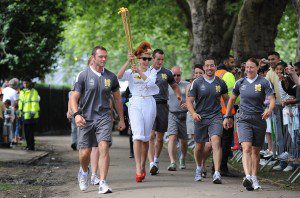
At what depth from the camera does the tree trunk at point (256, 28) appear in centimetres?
2406

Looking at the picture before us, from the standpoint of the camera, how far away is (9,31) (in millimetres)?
30891

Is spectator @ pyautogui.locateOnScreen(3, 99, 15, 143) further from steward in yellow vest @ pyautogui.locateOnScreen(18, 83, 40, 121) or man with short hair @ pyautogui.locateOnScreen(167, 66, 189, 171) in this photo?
man with short hair @ pyautogui.locateOnScreen(167, 66, 189, 171)

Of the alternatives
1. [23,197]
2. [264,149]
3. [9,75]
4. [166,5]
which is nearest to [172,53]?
[166,5]

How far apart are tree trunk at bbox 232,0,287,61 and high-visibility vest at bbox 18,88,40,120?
5738mm

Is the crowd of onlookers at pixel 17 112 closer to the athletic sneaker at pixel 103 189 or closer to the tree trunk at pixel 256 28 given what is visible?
the tree trunk at pixel 256 28

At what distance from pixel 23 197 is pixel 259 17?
12959 millimetres

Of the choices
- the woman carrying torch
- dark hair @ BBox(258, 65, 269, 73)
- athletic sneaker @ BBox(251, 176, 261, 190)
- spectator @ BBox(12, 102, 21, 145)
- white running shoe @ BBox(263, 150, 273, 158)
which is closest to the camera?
athletic sneaker @ BBox(251, 176, 261, 190)

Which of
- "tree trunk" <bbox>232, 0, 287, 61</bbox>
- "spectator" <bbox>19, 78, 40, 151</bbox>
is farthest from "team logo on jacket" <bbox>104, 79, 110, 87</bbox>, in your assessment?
"tree trunk" <bbox>232, 0, 287, 61</bbox>

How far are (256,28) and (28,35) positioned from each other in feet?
34.4

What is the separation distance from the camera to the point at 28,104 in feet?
80.3

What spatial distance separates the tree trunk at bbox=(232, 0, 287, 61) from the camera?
24.1m

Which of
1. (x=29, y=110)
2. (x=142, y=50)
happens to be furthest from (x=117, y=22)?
(x=142, y=50)

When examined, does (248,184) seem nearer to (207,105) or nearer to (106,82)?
(207,105)

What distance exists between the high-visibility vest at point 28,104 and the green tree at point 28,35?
579 cm
